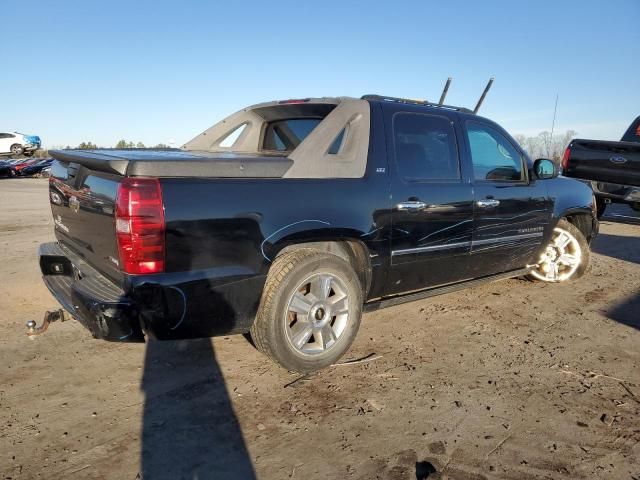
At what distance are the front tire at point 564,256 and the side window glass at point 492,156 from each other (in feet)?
3.97

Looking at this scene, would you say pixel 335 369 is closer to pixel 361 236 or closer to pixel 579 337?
pixel 361 236

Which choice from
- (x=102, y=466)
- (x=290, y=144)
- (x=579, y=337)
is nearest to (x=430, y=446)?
(x=102, y=466)

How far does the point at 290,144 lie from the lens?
4461 millimetres

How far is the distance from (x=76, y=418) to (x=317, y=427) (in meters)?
1.34

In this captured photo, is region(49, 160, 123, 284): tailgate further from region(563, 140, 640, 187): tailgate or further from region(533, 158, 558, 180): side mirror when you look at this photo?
region(563, 140, 640, 187): tailgate

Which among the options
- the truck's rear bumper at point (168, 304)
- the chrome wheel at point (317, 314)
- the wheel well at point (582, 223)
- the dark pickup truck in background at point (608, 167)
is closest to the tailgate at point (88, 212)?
the truck's rear bumper at point (168, 304)

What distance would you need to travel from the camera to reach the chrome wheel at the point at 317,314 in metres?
3.15

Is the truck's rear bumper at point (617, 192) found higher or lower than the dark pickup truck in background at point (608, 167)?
lower

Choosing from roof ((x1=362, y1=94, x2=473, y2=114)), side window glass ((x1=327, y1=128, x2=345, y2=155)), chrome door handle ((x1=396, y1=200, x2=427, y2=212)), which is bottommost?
chrome door handle ((x1=396, y1=200, x2=427, y2=212))

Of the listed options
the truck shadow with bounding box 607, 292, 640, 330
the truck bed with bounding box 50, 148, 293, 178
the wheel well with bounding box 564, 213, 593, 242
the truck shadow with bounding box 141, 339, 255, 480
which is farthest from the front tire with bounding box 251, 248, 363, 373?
the wheel well with bounding box 564, 213, 593, 242

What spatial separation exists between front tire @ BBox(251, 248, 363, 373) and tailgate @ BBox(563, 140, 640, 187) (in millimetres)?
7010

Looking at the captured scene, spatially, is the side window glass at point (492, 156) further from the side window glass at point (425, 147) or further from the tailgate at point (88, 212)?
the tailgate at point (88, 212)

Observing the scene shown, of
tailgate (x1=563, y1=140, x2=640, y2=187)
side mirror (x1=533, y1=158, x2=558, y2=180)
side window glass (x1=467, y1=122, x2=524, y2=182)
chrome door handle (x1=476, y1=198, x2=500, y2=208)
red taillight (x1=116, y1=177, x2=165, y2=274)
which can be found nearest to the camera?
red taillight (x1=116, y1=177, x2=165, y2=274)

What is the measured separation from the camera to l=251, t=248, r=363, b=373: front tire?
301 cm
